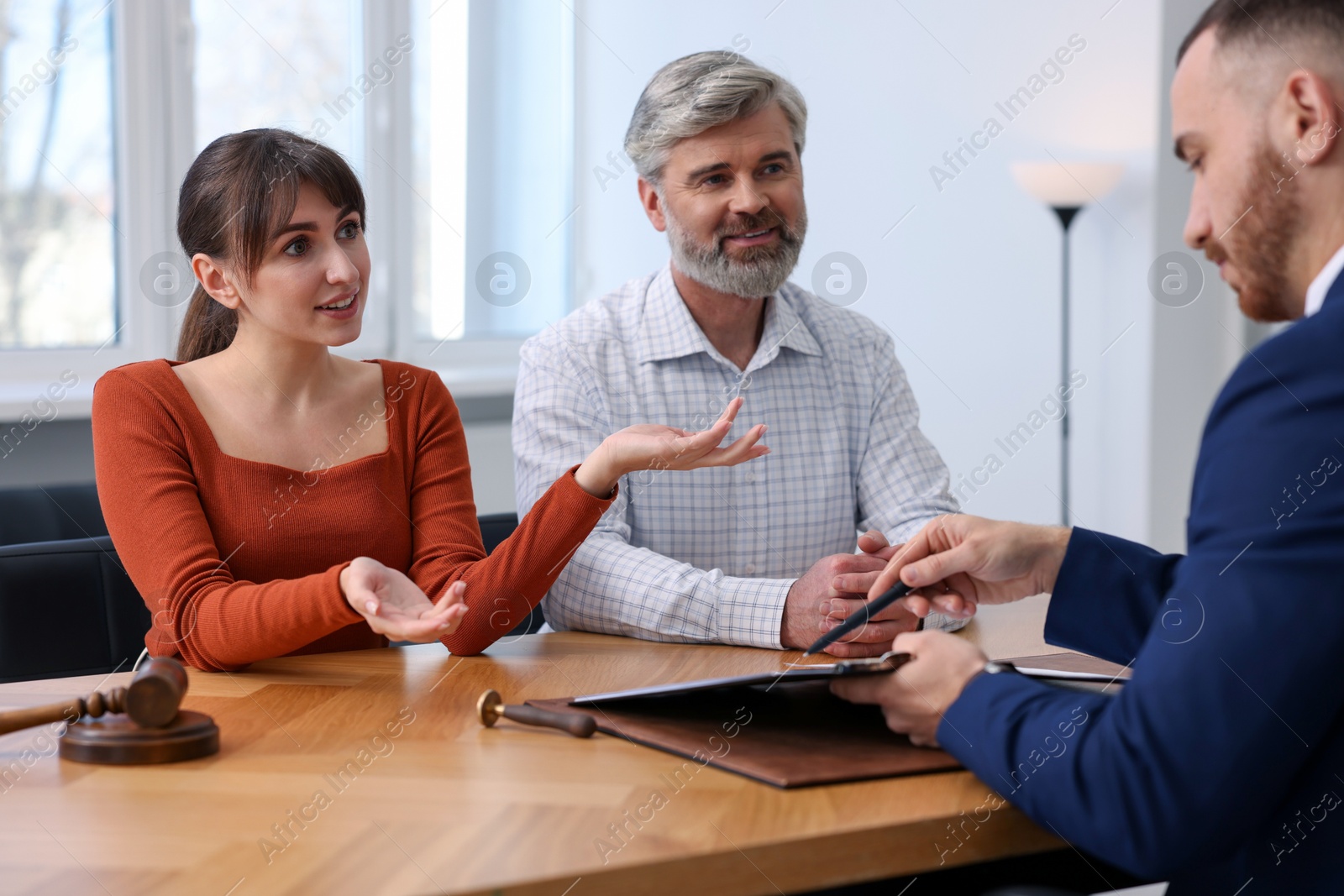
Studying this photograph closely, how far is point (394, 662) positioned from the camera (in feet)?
4.95

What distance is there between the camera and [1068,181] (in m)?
3.69

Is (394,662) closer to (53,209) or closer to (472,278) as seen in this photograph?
(53,209)

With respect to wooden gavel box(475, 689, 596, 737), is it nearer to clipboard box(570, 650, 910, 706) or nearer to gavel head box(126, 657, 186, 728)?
clipboard box(570, 650, 910, 706)

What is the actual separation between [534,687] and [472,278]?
3.21 meters

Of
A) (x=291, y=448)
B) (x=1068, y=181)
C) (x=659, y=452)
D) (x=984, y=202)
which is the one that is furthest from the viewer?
(x=984, y=202)

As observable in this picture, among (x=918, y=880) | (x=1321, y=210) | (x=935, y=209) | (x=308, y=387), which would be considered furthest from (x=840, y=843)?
(x=935, y=209)

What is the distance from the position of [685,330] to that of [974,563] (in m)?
0.89

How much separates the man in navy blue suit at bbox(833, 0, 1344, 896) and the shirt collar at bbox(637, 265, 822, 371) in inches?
39.9

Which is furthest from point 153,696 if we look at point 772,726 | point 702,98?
point 702,98

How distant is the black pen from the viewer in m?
1.24

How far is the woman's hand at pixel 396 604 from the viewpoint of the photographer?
1.28 meters

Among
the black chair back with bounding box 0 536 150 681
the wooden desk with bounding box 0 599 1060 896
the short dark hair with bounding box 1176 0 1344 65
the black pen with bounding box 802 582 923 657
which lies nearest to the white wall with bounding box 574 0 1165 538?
the black pen with bounding box 802 582 923 657

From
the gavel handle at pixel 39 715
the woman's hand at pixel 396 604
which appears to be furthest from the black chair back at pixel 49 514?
the gavel handle at pixel 39 715

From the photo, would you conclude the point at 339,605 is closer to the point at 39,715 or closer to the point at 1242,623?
the point at 39,715
